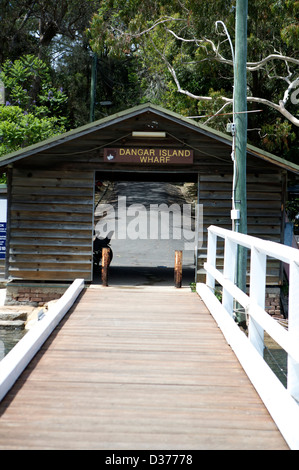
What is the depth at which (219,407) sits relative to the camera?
427cm

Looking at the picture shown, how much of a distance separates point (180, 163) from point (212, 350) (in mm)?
9149

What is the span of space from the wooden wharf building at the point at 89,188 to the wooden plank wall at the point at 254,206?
2 centimetres

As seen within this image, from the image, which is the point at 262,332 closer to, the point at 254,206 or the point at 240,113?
the point at 240,113

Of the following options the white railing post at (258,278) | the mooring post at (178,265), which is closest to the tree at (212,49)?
the mooring post at (178,265)

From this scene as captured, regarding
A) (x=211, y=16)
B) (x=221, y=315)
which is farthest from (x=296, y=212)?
(x=221, y=315)

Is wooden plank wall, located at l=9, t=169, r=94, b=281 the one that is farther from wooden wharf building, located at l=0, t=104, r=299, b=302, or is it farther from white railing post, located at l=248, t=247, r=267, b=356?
white railing post, located at l=248, t=247, r=267, b=356

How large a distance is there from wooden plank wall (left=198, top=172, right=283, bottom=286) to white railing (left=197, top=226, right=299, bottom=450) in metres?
7.65

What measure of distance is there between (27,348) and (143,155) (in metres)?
9.71

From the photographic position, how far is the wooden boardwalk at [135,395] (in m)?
3.70

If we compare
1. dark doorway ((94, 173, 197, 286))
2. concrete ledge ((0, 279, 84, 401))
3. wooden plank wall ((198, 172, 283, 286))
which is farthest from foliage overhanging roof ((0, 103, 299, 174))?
concrete ledge ((0, 279, 84, 401))

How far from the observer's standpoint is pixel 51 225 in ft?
49.2

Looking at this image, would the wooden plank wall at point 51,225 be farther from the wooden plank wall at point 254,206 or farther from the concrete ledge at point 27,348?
the concrete ledge at point 27,348

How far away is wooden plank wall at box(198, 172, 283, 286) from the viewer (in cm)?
1484

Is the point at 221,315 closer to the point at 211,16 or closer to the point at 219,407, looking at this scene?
the point at 219,407
